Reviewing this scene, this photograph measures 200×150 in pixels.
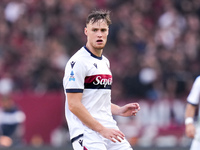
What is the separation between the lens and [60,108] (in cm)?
1571

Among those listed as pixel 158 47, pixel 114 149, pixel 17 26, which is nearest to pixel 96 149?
pixel 114 149

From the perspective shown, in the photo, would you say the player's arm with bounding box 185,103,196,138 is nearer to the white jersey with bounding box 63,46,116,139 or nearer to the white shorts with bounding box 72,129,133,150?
the white jersey with bounding box 63,46,116,139

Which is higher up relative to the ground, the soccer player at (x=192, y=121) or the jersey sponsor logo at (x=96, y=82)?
the jersey sponsor logo at (x=96, y=82)

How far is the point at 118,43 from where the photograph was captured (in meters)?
16.6

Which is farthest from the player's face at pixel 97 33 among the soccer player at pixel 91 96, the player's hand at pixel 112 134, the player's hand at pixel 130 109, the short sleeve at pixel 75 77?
the player's hand at pixel 112 134

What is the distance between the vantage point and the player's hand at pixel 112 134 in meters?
6.29

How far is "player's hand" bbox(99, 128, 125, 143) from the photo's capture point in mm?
6293

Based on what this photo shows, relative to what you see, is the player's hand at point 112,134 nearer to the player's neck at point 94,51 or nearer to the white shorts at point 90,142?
the white shorts at point 90,142

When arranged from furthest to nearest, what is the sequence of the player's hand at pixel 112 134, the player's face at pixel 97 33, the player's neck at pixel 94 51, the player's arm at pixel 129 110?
the player's arm at pixel 129 110 → the player's neck at pixel 94 51 → the player's face at pixel 97 33 → the player's hand at pixel 112 134

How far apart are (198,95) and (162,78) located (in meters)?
6.99

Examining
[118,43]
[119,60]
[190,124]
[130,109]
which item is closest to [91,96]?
[130,109]

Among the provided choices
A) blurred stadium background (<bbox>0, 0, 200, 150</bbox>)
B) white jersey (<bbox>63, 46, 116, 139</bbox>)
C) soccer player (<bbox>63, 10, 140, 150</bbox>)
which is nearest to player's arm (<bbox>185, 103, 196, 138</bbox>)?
soccer player (<bbox>63, 10, 140, 150</bbox>)

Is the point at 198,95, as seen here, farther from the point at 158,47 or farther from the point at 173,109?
the point at 158,47

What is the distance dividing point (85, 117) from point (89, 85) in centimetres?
40
